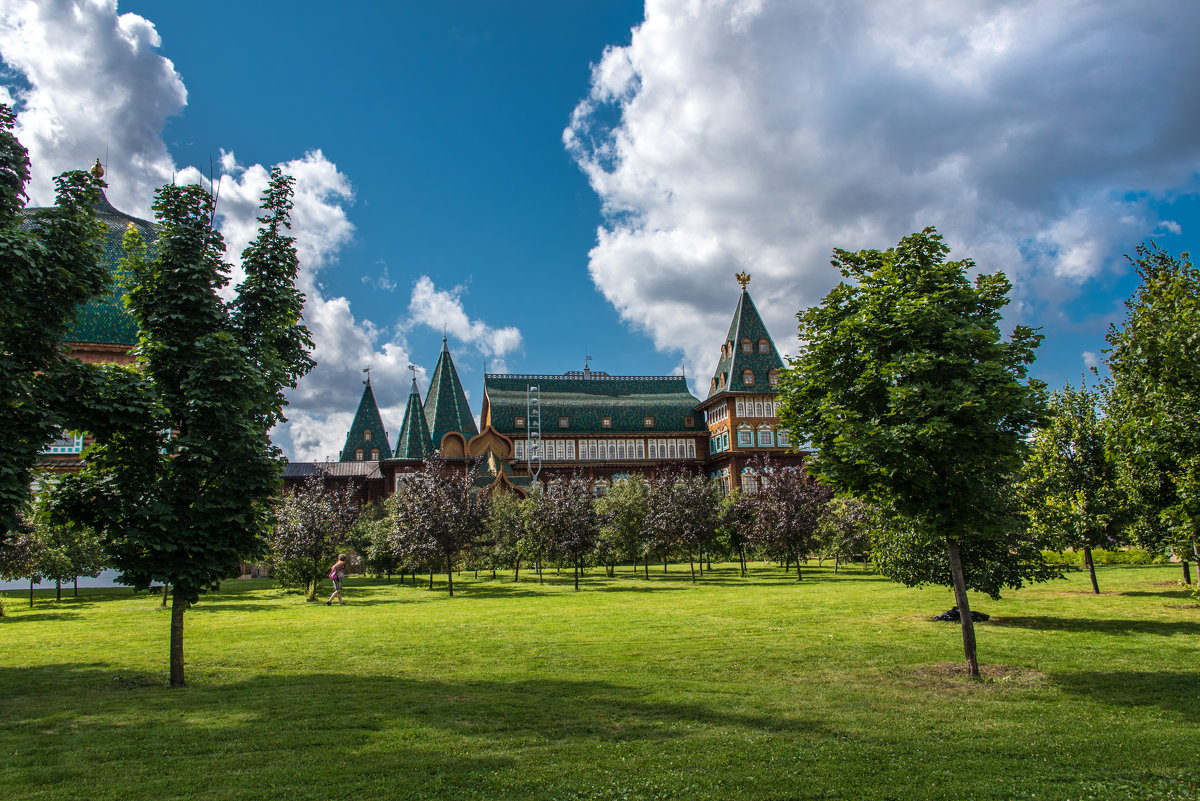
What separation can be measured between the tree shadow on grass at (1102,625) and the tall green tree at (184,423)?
18673mm

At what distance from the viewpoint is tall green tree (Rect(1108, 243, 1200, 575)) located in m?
13.0

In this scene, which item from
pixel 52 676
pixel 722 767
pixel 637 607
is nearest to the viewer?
pixel 722 767

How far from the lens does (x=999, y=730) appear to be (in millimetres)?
9445

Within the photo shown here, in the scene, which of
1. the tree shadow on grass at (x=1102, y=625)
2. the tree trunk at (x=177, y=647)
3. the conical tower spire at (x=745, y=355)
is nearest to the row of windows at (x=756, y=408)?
the conical tower spire at (x=745, y=355)

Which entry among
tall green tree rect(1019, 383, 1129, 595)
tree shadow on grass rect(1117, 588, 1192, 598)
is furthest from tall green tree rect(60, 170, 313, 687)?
tree shadow on grass rect(1117, 588, 1192, 598)

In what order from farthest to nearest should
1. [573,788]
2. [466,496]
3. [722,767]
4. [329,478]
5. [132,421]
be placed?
1. [329,478]
2. [466,496]
3. [132,421]
4. [722,767]
5. [573,788]

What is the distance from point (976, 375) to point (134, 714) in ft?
46.1

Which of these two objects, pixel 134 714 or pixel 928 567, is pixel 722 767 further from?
pixel 928 567

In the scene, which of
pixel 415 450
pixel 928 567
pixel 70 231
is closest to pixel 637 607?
pixel 928 567

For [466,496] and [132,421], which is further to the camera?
[466,496]

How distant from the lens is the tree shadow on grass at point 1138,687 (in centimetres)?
1084

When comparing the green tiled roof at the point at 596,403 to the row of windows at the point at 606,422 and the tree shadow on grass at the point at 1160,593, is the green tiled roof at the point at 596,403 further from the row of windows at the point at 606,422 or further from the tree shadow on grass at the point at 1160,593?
the tree shadow on grass at the point at 1160,593

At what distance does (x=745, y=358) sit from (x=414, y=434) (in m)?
34.6

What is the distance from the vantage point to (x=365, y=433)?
7588 cm
